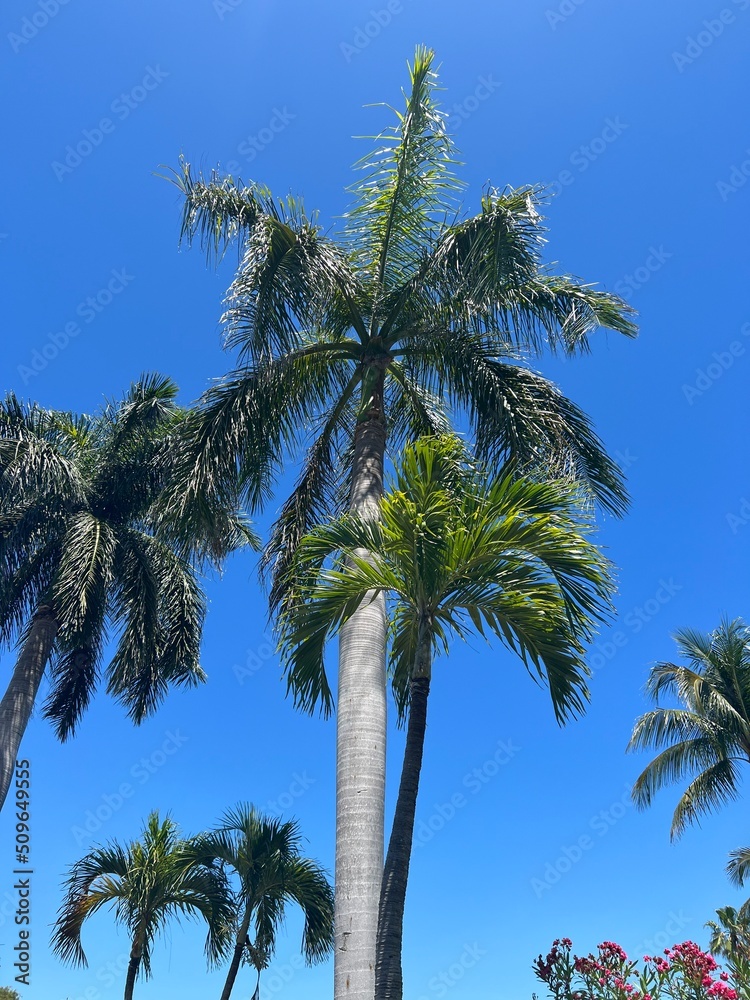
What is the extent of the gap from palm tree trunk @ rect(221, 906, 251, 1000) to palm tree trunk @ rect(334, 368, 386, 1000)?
36.0ft

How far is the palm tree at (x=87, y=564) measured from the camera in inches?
648

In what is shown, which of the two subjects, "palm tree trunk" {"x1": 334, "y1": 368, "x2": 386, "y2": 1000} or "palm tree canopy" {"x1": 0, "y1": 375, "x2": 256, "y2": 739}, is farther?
"palm tree canopy" {"x1": 0, "y1": 375, "x2": 256, "y2": 739}

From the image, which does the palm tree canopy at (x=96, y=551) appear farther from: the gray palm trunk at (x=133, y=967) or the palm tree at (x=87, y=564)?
the gray palm trunk at (x=133, y=967)

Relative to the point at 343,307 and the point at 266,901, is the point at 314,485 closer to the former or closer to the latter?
the point at 343,307

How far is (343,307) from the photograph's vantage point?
1174 centimetres

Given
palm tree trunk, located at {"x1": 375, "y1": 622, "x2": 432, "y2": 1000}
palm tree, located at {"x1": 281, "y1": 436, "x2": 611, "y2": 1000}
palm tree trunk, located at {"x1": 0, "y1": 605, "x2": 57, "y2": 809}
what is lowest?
palm tree trunk, located at {"x1": 375, "y1": 622, "x2": 432, "y2": 1000}

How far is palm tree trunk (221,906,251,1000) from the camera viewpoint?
55.2 feet

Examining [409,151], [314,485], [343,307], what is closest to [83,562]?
[314,485]

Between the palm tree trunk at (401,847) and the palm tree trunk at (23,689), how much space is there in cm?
1101

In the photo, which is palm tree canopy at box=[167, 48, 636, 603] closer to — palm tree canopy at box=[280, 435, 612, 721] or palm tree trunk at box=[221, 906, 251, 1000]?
palm tree canopy at box=[280, 435, 612, 721]

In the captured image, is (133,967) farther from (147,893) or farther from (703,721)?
(703,721)

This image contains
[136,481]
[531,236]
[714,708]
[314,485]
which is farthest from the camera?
[714,708]

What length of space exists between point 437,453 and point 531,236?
3573 mm

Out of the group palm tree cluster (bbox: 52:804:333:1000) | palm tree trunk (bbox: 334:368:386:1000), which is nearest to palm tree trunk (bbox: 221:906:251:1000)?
palm tree cluster (bbox: 52:804:333:1000)
